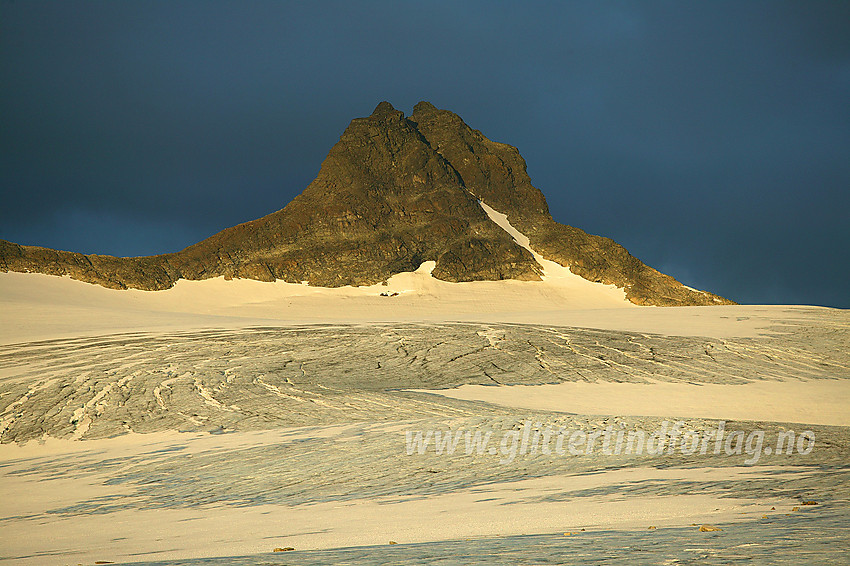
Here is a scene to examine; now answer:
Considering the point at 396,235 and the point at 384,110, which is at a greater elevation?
the point at 384,110

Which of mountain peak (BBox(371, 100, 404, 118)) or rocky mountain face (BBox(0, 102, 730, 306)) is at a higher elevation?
mountain peak (BBox(371, 100, 404, 118))

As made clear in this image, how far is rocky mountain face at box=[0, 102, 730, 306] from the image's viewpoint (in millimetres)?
49219

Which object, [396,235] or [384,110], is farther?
[384,110]

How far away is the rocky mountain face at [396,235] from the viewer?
49.2 metres

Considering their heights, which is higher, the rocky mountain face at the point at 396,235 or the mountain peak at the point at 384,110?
the mountain peak at the point at 384,110

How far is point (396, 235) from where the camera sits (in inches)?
2178

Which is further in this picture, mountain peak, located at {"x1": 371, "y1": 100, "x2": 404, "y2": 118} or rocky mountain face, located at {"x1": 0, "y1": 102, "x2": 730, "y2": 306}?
mountain peak, located at {"x1": 371, "y1": 100, "x2": 404, "y2": 118}

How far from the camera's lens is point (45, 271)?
43.8 metres

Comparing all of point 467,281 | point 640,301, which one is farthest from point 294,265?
point 640,301

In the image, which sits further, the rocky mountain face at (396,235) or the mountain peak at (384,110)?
→ the mountain peak at (384,110)

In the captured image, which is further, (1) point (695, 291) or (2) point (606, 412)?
(1) point (695, 291)

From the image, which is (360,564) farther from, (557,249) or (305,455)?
(557,249)

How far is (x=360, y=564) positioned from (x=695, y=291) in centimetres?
5280

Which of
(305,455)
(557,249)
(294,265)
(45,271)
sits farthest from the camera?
(557,249)
